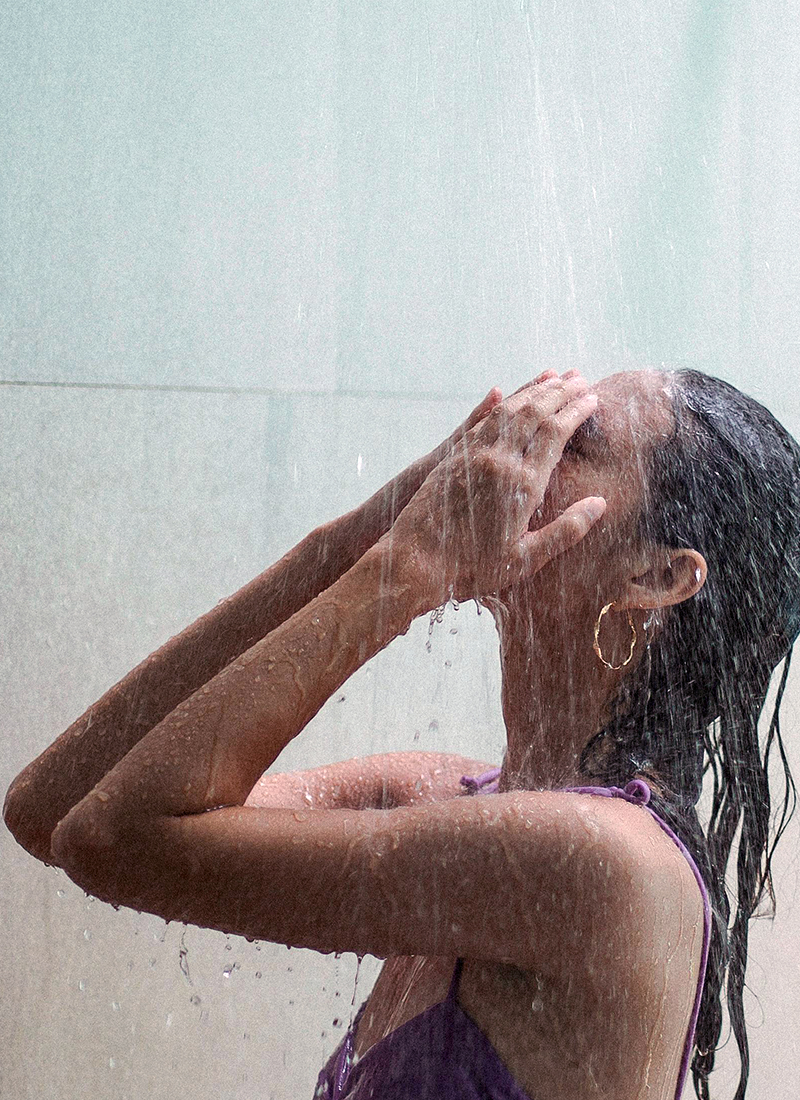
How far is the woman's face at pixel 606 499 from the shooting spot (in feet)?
3.40

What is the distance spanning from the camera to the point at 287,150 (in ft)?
6.14

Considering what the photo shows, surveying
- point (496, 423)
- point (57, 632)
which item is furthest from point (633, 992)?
point (57, 632)

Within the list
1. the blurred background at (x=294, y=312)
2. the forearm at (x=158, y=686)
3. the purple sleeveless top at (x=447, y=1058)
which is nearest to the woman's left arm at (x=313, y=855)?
the purple sleeveless top at (x=447, y=1058)

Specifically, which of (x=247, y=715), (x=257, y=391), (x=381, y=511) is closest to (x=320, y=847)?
(x=247, y=715)

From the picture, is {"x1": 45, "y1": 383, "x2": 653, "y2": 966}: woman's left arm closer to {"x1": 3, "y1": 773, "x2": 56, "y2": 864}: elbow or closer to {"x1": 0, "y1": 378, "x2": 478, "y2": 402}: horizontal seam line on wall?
{"x1": 3, "y1": 773, "x2": 56, "y2": 864}: elbow

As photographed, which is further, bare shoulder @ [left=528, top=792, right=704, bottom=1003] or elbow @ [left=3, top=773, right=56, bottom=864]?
elbow @ [left=3, top=773, right=56, bottom=864]

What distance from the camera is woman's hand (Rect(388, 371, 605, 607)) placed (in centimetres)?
98

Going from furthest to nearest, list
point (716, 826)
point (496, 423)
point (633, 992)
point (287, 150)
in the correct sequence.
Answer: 1. point (287, 150)
2. point (716, 826)
3. point (496, 423)
4. point (633, 992)

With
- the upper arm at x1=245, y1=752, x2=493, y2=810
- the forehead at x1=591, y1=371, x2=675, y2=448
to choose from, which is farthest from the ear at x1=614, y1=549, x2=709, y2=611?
the upper arm at x1=245, y1=752, x2=493, y2=810

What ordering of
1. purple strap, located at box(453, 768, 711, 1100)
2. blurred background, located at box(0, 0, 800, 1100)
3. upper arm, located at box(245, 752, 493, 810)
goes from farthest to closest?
blurred background, located at box(0, 0, 800, 1100) → upper arm, located at box(245, 752, 493, 810) → purple strap, located at box(453, 768, 711, 1100)

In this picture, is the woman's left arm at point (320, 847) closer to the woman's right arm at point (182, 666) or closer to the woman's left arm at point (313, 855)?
the woman's left arm at point (313, 855)

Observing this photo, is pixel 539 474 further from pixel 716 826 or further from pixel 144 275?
pixel 144 275

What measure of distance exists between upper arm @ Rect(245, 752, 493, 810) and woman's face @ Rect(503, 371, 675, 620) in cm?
34

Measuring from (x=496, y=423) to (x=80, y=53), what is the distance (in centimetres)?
128
